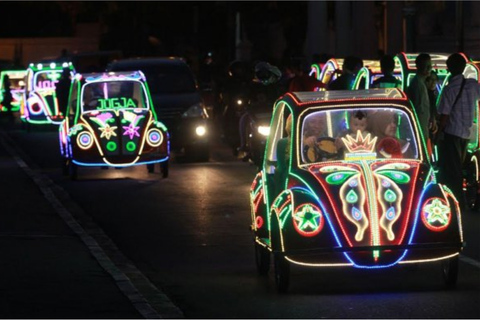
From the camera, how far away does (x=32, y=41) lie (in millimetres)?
73438

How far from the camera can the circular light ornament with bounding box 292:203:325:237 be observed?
11.4 m

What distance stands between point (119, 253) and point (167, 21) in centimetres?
5444

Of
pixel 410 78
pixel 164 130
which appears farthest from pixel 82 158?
pixel 410 78

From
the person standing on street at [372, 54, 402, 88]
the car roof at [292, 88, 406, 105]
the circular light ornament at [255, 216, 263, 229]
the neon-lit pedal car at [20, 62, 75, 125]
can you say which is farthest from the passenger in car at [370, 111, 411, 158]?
the neon-lit pedal car at [20, 62, 75, 125]

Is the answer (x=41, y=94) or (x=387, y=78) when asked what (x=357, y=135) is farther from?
(x=41, y=94)

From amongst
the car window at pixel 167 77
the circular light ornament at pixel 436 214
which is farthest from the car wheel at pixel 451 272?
the car window at pixel 167 77

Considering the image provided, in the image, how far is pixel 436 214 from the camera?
11.5 m

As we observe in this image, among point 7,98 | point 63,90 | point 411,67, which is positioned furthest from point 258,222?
point 7,98

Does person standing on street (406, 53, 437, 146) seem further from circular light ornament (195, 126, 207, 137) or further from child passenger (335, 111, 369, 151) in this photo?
circular light ornament (195, 126, 207, 137)

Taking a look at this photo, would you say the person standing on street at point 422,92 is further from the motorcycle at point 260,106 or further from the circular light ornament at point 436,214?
the circular light ornament at point 436,214

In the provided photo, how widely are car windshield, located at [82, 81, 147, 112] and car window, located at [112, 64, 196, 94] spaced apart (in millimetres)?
3229

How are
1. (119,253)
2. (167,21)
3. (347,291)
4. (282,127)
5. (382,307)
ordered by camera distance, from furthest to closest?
(167,21) < (119,253) < (282,127) < (347,291) < (382,307)

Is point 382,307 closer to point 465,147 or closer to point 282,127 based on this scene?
point 282,127

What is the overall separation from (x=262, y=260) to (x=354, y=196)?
1391 mm
